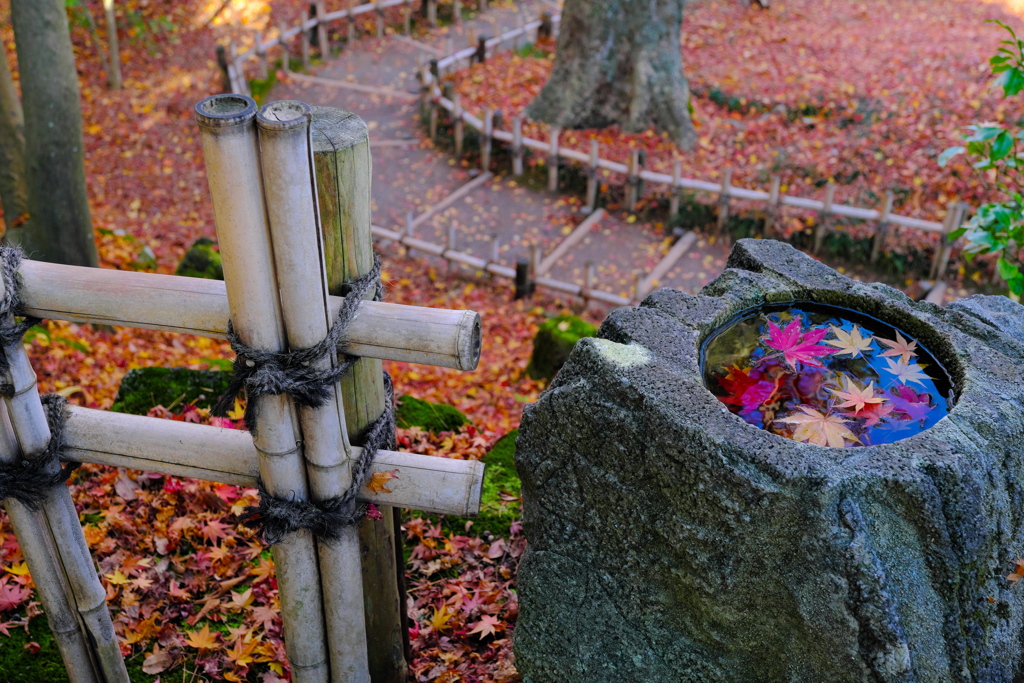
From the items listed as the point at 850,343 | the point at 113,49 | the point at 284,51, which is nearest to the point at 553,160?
the point at 284,51

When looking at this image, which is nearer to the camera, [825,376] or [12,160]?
[825,376]

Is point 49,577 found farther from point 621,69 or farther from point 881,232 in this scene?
point 621,69

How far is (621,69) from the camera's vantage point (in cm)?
1043

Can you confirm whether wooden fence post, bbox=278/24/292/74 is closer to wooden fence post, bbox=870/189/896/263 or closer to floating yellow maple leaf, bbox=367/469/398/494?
wooden fence post, bbox=870/189/896/263

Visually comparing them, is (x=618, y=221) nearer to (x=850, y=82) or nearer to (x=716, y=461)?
(x=850, y=82)

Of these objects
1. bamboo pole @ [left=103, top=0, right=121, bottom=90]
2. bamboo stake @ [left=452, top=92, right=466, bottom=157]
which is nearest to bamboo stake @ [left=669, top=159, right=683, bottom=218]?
bamboo stake @ [left=452, top=92, right=466, bottom=157]

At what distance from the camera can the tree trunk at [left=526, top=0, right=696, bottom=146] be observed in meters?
10.1

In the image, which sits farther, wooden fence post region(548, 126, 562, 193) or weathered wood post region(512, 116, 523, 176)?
weathered wood post region(512, 116, 523, 176)

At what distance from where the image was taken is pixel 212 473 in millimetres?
2594

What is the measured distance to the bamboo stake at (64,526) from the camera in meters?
2.44

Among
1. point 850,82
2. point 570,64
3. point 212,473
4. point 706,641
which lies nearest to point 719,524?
point 706,641

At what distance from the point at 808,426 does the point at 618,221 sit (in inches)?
284

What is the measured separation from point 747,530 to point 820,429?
50 centimetres

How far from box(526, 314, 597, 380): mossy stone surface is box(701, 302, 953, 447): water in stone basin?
3.54 metres
